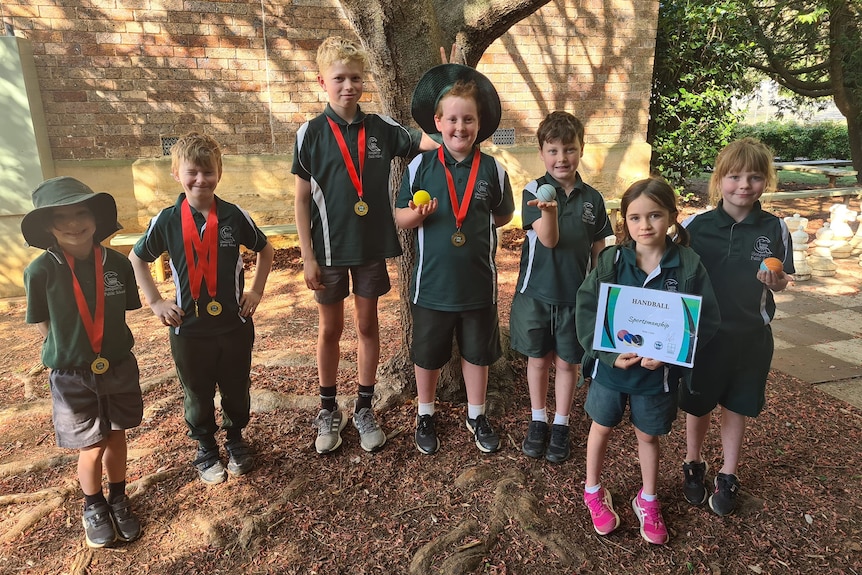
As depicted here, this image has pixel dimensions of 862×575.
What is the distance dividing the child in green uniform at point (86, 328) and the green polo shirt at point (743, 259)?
2.65 metres

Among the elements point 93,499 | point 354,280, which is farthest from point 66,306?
point 354,280

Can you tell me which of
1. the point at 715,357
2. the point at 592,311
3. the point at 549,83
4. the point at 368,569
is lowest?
the point at 368,569

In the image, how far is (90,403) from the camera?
2570 millimetres

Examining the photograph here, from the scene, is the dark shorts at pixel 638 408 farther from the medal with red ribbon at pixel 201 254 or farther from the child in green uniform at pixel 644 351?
the medal with red ribbon at pixel 201 254

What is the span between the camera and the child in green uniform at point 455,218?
2955mm

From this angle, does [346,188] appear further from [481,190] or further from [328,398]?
[328,398]

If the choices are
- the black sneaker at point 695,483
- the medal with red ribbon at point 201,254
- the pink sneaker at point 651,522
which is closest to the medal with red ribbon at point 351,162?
the medal with red ribbon at point 201,254

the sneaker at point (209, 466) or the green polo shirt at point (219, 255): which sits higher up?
the green polo shirt at point (219, 255)

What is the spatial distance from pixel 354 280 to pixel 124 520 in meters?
1.59

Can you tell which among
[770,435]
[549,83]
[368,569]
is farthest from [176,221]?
[549,83]

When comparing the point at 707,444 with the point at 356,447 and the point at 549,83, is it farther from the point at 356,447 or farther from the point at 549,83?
the point at 549,83

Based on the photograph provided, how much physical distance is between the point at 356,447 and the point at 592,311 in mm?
1600

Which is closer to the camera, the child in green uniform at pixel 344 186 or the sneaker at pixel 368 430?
the child in green uniform at pixel 344 186

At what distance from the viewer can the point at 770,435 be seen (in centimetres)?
355
